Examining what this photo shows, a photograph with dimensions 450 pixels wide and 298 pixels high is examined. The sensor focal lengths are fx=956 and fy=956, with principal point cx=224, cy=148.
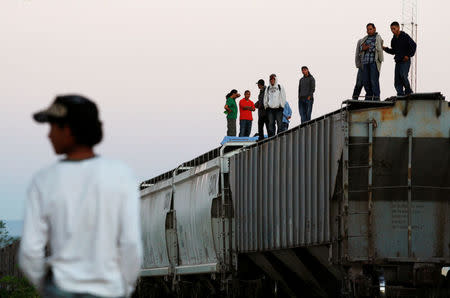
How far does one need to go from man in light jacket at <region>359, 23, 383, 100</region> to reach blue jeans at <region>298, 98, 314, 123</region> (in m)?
3.69

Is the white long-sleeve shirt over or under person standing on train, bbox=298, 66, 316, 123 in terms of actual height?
under

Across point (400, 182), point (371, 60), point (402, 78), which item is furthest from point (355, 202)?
point (371, 60)

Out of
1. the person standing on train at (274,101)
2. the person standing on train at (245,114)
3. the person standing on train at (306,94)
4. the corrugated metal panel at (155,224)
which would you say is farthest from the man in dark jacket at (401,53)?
the corrugated metal panel at (155,224)

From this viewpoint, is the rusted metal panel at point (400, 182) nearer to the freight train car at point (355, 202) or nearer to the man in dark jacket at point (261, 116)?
the freight train car at point (355, 202)

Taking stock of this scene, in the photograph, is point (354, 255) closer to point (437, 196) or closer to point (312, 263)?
point (437, 196)

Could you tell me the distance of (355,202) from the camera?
558 inches

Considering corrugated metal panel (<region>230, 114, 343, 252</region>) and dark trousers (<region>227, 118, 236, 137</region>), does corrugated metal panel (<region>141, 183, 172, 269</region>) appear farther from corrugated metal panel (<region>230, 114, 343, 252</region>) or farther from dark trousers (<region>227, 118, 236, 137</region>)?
corrugated metal panel (<region>230, 114, 343, 252</region>)

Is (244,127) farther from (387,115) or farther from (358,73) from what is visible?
(387,115)

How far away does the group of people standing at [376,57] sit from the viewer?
55.3 feet

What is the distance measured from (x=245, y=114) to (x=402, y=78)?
351 inches

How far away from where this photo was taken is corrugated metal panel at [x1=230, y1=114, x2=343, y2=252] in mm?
14836

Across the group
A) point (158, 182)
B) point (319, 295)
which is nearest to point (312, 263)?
point (319, 295)

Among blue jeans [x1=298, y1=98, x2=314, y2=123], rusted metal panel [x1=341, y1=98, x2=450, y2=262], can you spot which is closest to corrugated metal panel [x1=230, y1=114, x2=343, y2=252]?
rusted metal panel [x1=341, y1=98, x2=450, y2=262]

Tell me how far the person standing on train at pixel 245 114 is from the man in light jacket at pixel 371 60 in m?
8.00
